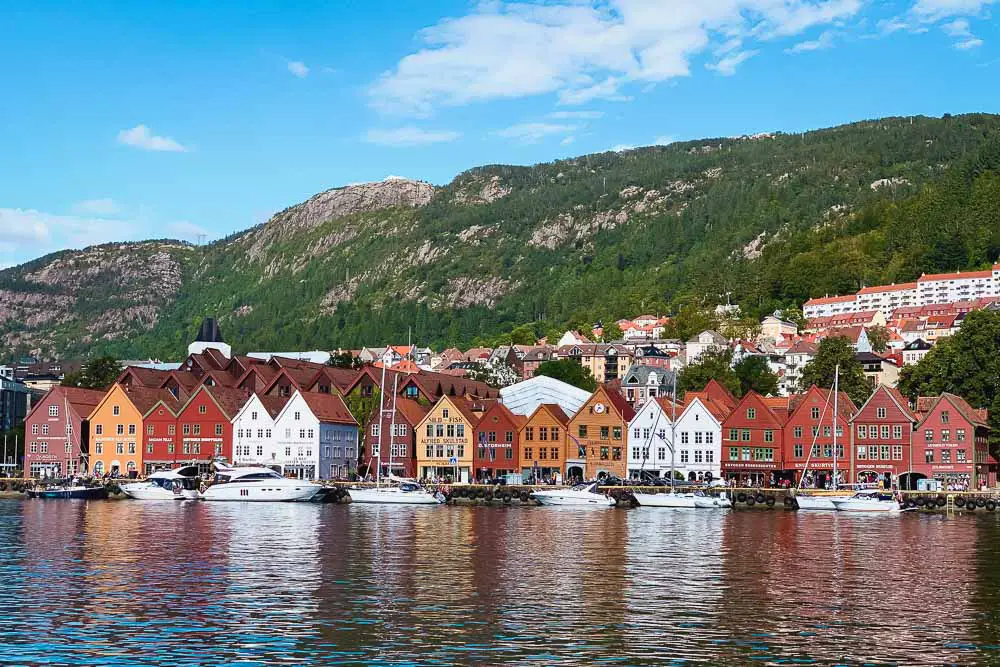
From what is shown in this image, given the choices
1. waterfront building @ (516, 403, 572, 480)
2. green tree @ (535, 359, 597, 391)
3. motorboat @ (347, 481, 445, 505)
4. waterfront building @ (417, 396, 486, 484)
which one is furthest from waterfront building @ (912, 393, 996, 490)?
green tree @ (535, 359, 597, 391)

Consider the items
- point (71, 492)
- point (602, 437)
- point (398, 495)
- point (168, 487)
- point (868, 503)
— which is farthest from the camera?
point (602, 437)

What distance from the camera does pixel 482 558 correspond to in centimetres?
5591

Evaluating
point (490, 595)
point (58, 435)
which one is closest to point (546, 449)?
point (58, 435)

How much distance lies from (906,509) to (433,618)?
71.1m

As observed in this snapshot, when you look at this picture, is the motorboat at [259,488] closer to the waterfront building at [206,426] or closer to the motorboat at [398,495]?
the motorboat at [398,495]

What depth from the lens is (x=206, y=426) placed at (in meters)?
132

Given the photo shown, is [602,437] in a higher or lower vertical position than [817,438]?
higher

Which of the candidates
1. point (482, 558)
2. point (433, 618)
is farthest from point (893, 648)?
point (482, 558)

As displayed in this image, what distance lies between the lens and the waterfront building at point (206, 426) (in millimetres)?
131500

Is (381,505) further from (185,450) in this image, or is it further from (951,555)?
(951,555)

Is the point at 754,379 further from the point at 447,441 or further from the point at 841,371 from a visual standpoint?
the point at 447,441

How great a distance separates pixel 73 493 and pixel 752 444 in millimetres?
64298

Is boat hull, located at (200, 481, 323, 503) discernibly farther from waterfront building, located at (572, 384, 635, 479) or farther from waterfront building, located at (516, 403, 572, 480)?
waterfront building, located at (572, 384, 635, 479)

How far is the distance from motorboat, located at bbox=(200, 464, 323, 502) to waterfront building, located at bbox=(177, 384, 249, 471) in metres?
23.3
